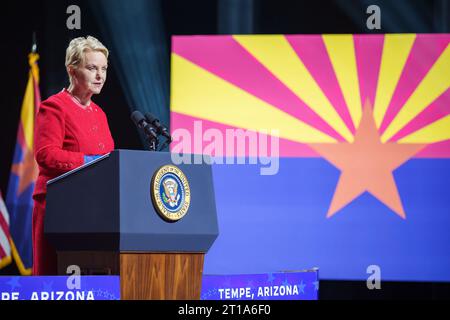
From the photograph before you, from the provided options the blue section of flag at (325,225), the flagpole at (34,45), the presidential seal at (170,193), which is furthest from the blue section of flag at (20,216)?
the presidential seal at (170,193)

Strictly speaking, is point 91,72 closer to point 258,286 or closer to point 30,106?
point 258,286

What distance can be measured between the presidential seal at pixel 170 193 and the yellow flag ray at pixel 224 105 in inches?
100

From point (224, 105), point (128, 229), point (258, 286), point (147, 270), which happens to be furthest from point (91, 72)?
point (224, 105)

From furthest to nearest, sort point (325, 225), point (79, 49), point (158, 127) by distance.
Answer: point (325, 225)
point (79, 49)
point (158, 127)

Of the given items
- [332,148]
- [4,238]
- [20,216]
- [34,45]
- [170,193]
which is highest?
[34,45]

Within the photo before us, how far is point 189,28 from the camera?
5.44 meters

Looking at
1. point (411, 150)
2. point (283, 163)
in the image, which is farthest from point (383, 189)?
point (283, 163)

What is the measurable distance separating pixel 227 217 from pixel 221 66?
1.12m

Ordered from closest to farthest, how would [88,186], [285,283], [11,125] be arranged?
[88,186], [285,283], [11,125]

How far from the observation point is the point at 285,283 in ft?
10.1

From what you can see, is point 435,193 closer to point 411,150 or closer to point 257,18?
point 411,150

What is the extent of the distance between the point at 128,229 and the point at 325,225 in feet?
A: 9.40
